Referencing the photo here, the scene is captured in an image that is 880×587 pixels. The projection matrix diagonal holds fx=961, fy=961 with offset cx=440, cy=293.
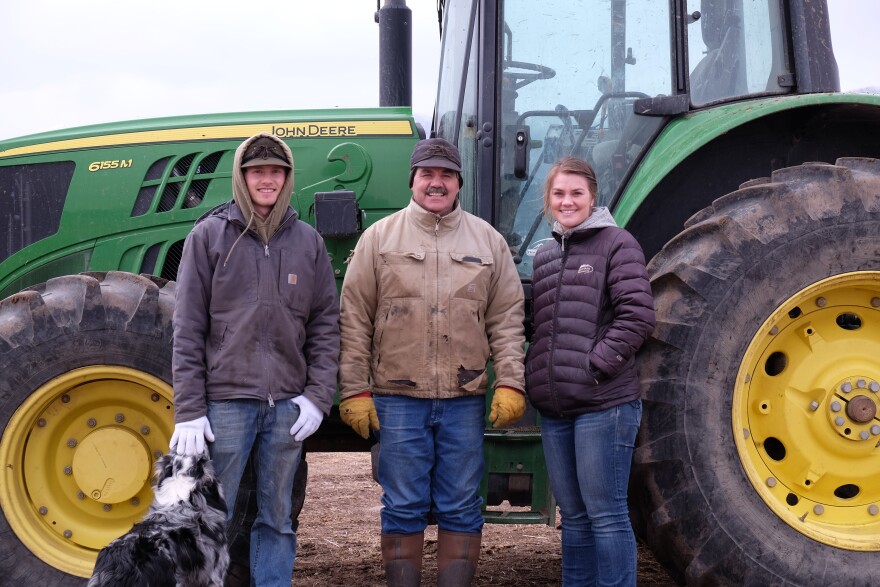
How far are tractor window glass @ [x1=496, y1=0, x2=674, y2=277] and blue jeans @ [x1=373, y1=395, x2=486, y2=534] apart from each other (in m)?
0.85

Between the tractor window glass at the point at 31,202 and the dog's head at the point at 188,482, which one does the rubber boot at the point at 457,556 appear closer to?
the dog's head at the point at 188,482

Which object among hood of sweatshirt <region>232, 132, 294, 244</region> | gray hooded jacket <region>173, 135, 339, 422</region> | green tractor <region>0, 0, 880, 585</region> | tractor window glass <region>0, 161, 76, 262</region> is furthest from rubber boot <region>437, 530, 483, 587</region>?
tractor window glass <region>0, 161, 76, 262</region>

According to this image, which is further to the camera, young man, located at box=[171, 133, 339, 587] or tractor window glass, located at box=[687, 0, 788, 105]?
tractor window glass, located at box=[687, 0, 788, 105]

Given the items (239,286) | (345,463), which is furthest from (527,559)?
(345,463)

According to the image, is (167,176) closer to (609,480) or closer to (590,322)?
(590,322)

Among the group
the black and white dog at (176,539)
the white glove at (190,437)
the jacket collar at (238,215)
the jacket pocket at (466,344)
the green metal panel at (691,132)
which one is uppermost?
the green metal panel at (691,132)

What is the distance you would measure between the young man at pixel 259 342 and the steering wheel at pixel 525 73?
1063 mm

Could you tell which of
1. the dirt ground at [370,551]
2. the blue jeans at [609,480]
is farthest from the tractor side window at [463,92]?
the dirt ground at [370,551]

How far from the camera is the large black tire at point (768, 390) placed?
10.9 ft

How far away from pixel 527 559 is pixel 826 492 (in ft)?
6.02

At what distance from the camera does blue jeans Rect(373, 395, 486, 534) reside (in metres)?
3.38

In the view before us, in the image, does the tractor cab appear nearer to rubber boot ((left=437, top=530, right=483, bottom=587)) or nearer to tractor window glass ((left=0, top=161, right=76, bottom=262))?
rubber boot ((left=437, top=530, right=483, bottom=587))

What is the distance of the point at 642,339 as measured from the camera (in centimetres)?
316

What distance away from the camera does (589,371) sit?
3172 mm
